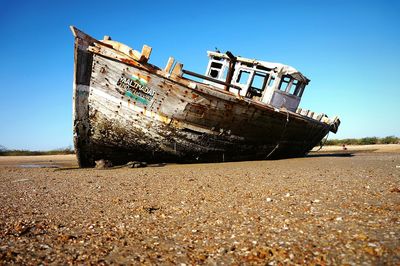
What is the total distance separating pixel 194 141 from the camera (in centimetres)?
798

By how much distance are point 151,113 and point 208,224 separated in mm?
5039

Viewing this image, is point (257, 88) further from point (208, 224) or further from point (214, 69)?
point (208, 224)

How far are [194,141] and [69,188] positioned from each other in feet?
12.8

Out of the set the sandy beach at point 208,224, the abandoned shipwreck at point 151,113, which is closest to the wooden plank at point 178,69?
the abandoned shipwreck at point 151,113

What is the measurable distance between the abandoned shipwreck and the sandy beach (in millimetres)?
3088

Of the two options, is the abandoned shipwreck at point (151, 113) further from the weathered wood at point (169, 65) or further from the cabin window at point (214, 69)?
the cabin window at point (214, 69)

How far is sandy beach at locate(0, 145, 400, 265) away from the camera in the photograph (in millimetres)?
1997

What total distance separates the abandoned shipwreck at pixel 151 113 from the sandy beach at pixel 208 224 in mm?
3088

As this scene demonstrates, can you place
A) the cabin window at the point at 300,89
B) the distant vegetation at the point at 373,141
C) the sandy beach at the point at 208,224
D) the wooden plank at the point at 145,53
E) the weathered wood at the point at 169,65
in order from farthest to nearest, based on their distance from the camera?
the distant vegetation at the point at 373,141
the cabin window at the point at 300,89
the weathered wood at the point at 169,65
the wooden plank at the point at 145,53
the sandy beach at the point at 208,224

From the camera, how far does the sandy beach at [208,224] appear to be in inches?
78.6

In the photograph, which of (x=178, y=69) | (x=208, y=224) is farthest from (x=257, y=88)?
(x=208, y=224)

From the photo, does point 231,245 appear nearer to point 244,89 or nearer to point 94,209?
point 94,209

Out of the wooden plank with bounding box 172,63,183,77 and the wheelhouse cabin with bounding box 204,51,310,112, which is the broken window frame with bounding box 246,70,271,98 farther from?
the wooden plank with bounding box 172,63,183,77

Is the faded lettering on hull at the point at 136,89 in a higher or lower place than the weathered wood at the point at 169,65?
lower
